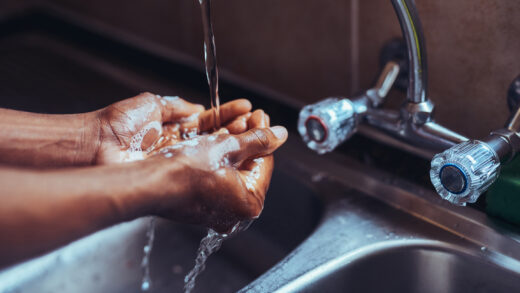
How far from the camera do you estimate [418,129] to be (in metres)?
0.63

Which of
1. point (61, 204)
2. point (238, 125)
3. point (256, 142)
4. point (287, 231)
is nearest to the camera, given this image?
point (61, 204)

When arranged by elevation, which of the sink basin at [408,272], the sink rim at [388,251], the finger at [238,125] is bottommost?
the sink basin at [408,272]

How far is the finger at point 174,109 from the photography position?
0.71 meters

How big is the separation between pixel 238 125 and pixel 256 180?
0.40 feet

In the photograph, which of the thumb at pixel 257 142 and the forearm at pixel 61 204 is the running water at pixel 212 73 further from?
the forearm at pixel 61 204

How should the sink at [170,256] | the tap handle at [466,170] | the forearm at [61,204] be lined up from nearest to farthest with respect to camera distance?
1. the forearm at [61,204]
2. the tap handle at [466,170]
3. the sink at [170,256]

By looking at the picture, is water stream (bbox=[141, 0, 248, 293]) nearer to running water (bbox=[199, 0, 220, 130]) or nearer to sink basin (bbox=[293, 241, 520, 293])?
running water (bbox=[199, 0, 220, 130])

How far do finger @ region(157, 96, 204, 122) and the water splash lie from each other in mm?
197

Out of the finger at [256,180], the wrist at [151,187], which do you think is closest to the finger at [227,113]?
the finger at [256,180]

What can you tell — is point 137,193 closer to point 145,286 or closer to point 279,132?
point 279,132

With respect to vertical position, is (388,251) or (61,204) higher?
(61,204)

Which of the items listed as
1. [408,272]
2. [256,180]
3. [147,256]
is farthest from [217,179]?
[147,256]

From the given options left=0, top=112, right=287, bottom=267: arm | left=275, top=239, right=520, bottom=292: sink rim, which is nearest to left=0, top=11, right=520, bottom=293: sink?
left=275, top=239, right=520, bottom=292: sink rim

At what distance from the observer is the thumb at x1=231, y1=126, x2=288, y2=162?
0.56 m
